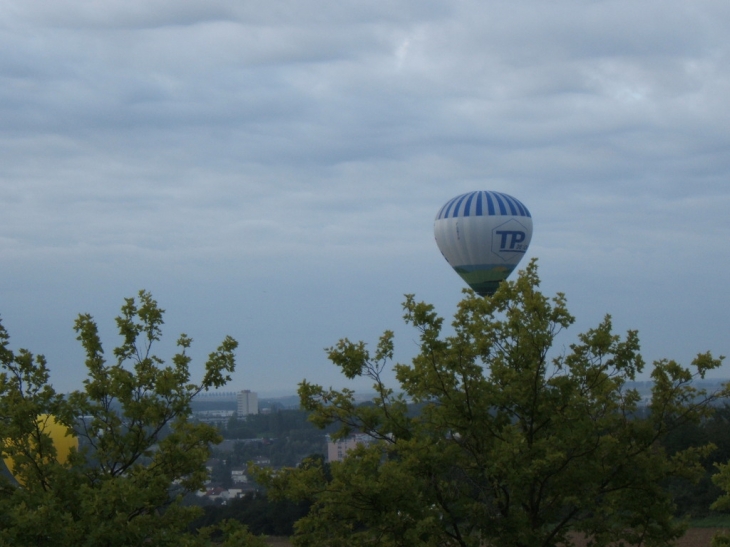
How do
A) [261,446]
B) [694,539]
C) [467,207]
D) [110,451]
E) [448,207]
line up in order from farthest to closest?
[261,446]
[448,207]
[467,207]
[694,539]
[110,451]

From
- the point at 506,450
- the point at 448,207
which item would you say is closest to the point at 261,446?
the point at 448,207

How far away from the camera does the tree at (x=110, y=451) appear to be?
1097 cm

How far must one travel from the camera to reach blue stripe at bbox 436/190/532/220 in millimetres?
40719

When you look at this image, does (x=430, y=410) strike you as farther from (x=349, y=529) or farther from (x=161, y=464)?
(x=161, y=464)

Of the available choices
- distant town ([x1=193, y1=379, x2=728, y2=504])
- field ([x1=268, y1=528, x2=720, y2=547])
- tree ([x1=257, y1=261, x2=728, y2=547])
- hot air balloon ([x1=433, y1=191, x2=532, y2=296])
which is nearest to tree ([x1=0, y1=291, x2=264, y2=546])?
tree ([x1=257, y1=261, x2=728, y2=547])

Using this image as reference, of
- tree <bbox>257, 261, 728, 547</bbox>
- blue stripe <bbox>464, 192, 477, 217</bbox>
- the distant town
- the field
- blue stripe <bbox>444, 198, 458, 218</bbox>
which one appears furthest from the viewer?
the distant town

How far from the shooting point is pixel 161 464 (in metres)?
12.3

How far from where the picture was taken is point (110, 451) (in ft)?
41.0

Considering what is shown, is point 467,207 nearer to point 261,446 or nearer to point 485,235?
point 485,235

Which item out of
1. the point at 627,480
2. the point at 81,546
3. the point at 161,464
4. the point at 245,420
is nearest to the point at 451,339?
the point at 627,480

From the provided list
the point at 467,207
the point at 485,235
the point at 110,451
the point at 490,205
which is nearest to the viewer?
the point at 110,451

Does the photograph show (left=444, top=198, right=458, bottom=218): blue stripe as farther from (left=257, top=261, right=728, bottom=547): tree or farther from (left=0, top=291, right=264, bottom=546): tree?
(left=0, top=291, right=264, bottom=546): tree

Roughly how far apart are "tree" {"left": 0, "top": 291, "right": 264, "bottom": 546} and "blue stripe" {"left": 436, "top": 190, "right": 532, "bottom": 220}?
2834 cm

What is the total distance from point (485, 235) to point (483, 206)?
1.27 m
